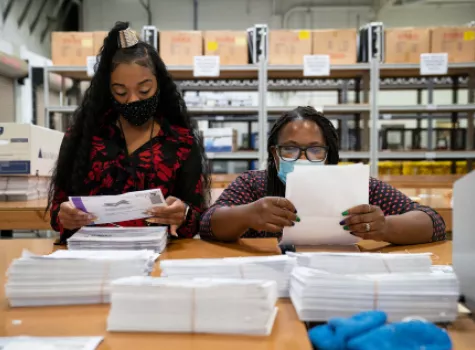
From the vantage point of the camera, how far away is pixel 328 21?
23.9ft

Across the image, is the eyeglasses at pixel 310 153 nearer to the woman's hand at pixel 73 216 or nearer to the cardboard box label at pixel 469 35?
the woman's hand at pixel 73 216

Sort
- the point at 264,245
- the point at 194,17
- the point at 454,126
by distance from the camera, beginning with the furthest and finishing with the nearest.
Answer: the point at 194,17
the point at 454,126
the point at 264,245

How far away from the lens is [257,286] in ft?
2.12

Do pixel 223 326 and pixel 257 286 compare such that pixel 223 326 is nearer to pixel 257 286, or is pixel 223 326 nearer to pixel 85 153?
pixel 257 286

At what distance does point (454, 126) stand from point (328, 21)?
10.9ft

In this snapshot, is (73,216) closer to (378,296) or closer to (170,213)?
(170,213)

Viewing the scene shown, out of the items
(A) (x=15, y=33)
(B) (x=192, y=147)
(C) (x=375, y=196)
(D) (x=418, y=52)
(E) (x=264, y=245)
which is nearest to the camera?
(E) (x=264, y=245)

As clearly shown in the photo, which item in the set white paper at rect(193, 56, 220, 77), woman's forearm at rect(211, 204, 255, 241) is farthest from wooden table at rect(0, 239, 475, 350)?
white paper at rect(193, 56, 220, 77)

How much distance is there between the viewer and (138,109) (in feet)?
5.02

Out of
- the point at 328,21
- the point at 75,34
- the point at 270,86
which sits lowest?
the point at 270,86

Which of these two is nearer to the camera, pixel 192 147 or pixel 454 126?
pixel 192 147

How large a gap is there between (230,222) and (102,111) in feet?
2.34

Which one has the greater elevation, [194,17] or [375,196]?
[194,17]

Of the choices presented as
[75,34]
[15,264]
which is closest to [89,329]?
[15,264]
